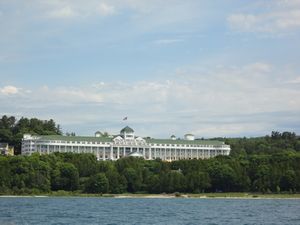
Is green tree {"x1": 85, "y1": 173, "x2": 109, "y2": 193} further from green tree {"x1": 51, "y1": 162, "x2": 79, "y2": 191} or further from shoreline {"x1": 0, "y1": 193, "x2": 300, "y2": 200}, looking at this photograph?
green tree {"x1": 51, "y1": 162, "x2": 79, "y2": 191}

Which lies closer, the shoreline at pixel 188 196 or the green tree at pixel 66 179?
the shoreline at pixel 188 196

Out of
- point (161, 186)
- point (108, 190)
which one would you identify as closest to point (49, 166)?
point (108, 190)

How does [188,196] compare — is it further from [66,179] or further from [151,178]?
[66,179]

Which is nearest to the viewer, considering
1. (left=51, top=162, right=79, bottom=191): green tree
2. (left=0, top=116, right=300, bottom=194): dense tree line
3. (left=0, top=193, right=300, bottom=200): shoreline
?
(left=0, top=193, right=300, bottom=200): shoreline

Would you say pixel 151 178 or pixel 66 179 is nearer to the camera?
pixel 66 179

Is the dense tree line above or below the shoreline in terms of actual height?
above

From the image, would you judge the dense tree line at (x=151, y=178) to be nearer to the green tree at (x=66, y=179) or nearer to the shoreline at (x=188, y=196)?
the green tree at (x=66, y=179)

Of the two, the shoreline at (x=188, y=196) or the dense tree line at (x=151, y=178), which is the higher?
the dense tree line at (x=151, y=178)

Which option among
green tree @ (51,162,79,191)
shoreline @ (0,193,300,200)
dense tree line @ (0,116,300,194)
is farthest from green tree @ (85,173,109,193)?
green tree @ (51,162,79,191)

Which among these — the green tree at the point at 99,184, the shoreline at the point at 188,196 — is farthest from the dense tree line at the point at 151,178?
the shoreline at the point at 188,196

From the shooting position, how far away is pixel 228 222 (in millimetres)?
82875

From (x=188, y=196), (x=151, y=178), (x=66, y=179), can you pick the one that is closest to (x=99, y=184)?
(x=66, y=179)

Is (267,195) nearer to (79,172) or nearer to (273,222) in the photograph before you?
(79,172)

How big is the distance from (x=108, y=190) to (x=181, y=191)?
1862 centimetres
